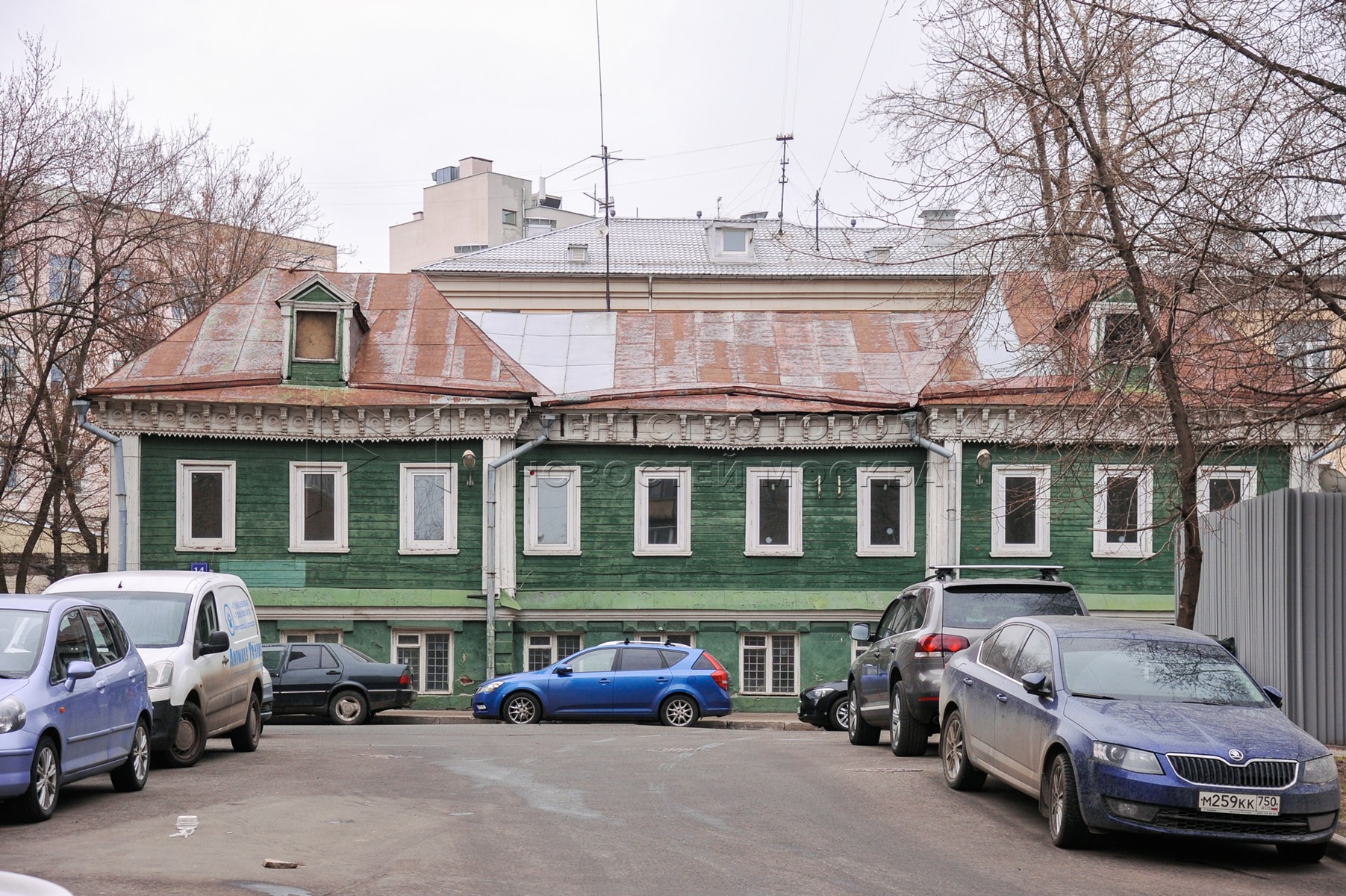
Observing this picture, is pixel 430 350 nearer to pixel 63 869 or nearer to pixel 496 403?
pixel 496 403

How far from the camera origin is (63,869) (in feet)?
26.6

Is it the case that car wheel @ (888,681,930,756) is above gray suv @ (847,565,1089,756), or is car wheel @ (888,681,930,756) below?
below

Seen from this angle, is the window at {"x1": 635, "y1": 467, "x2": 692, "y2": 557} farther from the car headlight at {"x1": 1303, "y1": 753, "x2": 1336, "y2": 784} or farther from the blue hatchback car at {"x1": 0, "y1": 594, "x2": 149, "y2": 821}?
the car headlight at {"x1": 1303, "y1": 753, "x2": 1336, "y2": 784}

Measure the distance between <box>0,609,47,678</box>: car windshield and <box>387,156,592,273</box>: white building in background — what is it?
57.4 metres

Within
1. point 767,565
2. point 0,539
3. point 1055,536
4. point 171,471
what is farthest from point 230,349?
point 0,539

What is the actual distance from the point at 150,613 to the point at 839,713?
12.4 m

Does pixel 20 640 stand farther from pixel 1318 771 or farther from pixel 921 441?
pixel 921 441

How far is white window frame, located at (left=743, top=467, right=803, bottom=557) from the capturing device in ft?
94.9

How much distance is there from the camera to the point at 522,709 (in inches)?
933

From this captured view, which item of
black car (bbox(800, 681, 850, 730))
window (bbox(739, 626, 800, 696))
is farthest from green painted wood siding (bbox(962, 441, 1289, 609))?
black car (bbox(800, 681, 850, 730))

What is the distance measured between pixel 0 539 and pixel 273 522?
29742 mm

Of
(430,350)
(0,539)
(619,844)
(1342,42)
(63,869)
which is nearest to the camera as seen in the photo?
(63,869)

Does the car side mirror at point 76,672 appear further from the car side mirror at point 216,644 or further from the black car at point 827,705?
the black car at point 827,705

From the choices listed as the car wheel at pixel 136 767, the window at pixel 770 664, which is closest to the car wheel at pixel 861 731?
the car wheel at pixel 136 767
